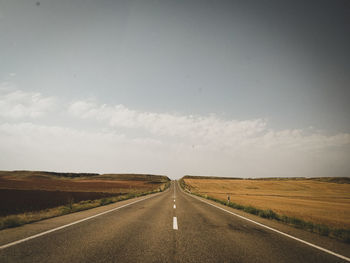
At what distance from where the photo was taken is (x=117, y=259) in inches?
148

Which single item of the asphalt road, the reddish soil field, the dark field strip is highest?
the asphalt road

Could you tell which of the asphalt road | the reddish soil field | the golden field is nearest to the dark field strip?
the asphalt road

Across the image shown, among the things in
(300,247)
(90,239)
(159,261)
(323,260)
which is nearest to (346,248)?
(300,247)

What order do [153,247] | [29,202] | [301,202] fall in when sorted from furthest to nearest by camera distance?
[301,202] → [29,202] → [153,247]

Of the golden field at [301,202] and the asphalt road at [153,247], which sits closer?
the asphalt road at [153,247]

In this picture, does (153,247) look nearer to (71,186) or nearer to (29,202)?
(29,202)

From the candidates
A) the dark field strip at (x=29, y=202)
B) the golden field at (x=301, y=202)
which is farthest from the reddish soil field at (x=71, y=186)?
the golden field at (x=301, y=202)

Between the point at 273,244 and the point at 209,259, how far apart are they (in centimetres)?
247

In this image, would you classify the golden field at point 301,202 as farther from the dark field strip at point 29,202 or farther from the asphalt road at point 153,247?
the dark field strip at point 29,202

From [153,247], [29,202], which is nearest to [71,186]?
[29,202]

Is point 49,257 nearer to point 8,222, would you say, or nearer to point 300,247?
point 8,222

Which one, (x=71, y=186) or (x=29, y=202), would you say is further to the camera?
(x=71, y=186)

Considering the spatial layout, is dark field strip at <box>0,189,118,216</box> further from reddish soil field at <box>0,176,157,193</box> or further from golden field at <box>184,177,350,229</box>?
golden field at <box>184,177,350,229</box>

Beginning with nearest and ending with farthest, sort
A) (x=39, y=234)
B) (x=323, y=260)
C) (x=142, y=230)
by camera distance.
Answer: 1. (x=323, y=260)
2. (x=39, y=234)
3. (x=142, y=230)
